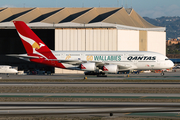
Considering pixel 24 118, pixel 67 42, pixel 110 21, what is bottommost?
pixel 24 118

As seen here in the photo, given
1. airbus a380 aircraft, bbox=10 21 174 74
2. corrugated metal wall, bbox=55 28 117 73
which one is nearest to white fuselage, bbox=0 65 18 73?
airbus a380 aircraft, bbox=10 21 174 74

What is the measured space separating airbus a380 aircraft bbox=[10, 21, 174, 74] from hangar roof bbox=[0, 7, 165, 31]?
17095mm

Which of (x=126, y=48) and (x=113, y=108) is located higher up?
(x=126, y=48)

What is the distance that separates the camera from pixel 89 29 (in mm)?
71062

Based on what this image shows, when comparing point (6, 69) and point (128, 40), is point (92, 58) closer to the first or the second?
point (6, 69)

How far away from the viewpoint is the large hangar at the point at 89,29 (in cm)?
7100

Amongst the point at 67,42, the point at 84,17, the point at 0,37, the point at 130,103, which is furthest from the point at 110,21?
the point at 130,103

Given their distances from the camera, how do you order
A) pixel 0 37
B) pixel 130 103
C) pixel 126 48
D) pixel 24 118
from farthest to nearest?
pixel 0 37 → pixel 126 48 → pixel 130 103 → pixel 24 118

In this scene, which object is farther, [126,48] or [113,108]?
[126,48]

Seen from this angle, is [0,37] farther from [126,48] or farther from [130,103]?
[130,103]

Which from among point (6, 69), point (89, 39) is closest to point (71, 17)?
point (89, 39)

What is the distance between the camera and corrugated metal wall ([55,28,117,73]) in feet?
233

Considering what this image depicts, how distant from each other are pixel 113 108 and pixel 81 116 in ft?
10.7

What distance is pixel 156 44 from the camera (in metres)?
85.1
